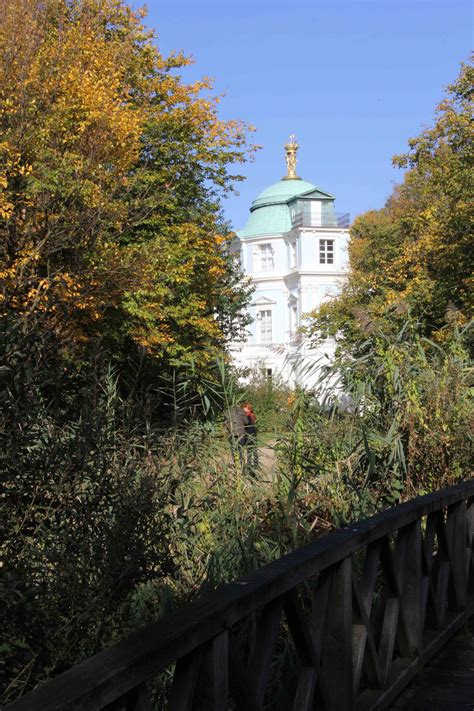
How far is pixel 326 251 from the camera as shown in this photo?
67.8 metres

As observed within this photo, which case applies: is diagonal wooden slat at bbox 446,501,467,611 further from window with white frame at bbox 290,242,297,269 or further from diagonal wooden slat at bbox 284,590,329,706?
window with white frame at bbox 290,242,297,269

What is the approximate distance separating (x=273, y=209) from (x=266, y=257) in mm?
4185

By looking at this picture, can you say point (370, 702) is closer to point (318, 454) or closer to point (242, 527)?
point (242, 527)

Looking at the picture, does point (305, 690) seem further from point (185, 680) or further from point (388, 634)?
point (388, 634)

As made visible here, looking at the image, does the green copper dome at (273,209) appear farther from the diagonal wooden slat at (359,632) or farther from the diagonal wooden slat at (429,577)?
the diagonal wooden slat at (359,632)

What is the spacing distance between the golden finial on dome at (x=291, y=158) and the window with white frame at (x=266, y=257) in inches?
329

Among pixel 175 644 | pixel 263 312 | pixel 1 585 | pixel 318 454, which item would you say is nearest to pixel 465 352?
pixel 318 454

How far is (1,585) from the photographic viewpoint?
3.71 m

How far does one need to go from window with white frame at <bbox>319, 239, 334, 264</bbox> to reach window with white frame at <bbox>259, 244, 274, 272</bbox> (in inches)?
268

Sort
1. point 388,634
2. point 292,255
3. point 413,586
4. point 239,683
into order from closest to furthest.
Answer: point 239,683 < point 388,634 < point 413,586 < point 292,255

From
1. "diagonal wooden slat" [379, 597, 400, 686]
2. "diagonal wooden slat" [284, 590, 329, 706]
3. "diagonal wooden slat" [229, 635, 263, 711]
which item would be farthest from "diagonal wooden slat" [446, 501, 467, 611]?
"diagonal wooden slat" [229, 635, 263, 711]

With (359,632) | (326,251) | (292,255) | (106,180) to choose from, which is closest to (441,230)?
(106,180)

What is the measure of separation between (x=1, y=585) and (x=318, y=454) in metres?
4.06

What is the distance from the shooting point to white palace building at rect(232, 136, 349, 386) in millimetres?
67000
